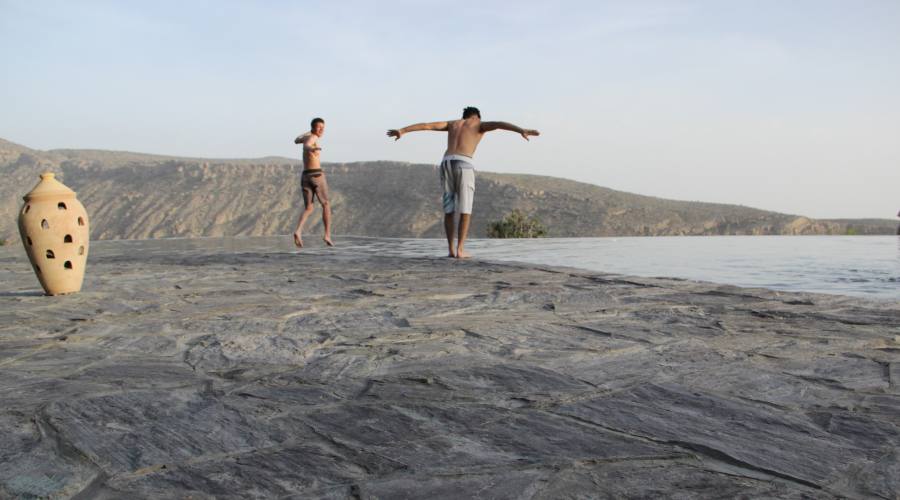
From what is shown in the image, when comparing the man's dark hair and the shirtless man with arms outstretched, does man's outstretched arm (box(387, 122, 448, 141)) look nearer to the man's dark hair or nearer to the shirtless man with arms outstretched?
the man's dark hair

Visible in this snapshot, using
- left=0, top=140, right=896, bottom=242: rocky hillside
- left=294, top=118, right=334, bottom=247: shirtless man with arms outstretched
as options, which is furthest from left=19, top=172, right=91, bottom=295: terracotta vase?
left=0, top=140, right=896, bottom=242: rocky hillside

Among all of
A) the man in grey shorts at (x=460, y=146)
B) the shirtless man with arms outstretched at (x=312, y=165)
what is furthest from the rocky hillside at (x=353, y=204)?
the man in grey shorts at (x=460, y=146)

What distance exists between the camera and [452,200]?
806 cm

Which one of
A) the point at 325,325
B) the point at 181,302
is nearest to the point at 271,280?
the point at 181,302

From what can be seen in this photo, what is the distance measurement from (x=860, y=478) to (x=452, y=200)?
6.58 meters

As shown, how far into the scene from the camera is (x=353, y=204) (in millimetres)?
56625

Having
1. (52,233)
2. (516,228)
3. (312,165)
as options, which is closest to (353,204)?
(516,228)

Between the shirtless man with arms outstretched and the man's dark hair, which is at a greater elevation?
the man's dark hair

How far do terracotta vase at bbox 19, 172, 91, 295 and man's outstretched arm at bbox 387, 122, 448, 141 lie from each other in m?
3.42

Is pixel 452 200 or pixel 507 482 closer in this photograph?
pixel 507 482

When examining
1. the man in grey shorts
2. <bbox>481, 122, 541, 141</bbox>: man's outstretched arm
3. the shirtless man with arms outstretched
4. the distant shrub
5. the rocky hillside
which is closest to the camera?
<bbox>481, 122, 541, 141</bbox>: man's outstretched arm

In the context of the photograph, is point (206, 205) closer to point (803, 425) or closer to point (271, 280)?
point (271, 280)

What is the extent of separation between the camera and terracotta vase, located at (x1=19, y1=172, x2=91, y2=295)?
16.4ft

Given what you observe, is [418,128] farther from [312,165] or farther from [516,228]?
[516,228]
